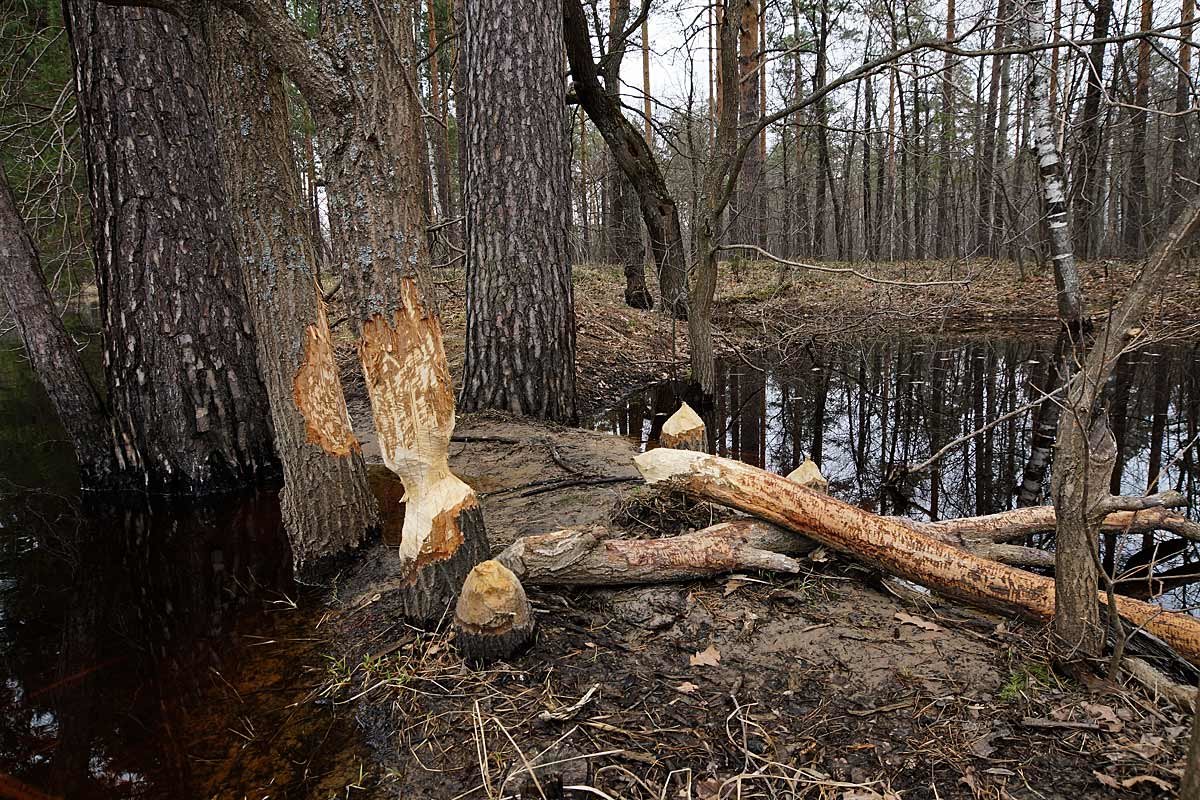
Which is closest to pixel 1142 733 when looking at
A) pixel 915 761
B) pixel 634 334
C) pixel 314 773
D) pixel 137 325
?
pixel 915 761

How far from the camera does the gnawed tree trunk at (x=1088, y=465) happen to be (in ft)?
6.05

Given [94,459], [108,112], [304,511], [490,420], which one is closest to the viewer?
[304,511]

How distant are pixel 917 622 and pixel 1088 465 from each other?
0.94m

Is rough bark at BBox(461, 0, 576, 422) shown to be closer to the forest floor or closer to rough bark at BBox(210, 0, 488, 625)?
the forest floor

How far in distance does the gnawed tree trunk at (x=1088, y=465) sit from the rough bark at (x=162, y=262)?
5023 millimetres

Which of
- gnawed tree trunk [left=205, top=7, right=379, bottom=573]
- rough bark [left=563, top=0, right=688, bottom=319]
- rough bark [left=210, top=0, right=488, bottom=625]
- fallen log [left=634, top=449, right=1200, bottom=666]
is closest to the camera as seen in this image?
rough bark [left=210, top=0, right=488, bottom=625]

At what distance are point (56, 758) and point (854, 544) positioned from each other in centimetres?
321

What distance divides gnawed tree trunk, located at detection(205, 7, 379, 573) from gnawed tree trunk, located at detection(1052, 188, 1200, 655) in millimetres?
3191

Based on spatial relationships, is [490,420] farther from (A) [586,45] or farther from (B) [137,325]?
(A) [586,45]

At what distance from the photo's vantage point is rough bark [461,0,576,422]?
5.60 meters

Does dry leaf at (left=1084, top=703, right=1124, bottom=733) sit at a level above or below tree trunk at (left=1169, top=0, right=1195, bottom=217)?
below

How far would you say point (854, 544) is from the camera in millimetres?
2812

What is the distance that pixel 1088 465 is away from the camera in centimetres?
201

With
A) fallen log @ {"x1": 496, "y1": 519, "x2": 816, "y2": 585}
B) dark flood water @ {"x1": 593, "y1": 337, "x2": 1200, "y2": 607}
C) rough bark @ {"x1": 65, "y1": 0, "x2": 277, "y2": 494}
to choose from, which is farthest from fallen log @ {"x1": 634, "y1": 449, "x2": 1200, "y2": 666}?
rough bark @ {"x1": 65, "y1": 0, "x2": 277, "y2": 494}
